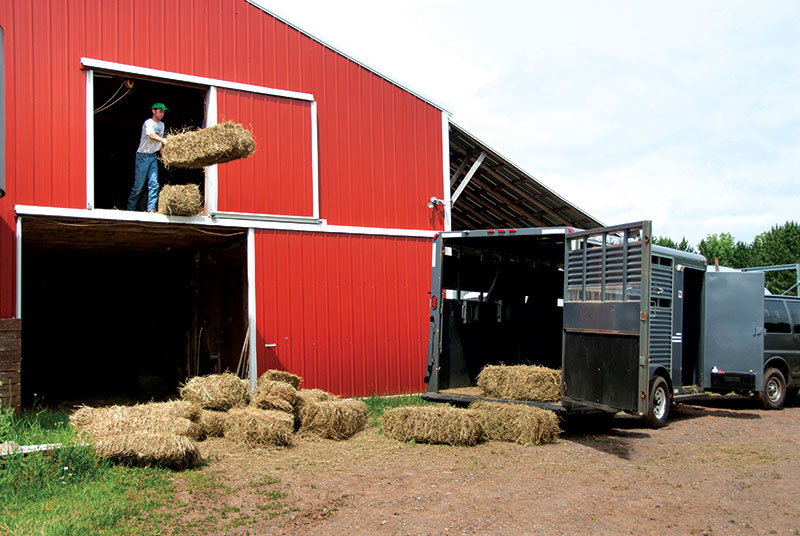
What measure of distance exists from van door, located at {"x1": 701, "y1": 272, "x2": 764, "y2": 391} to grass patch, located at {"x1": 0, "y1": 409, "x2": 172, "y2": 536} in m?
8.99

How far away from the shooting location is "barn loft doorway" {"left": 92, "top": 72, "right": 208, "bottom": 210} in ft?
40.1

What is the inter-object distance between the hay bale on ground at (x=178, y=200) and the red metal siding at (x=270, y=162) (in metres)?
0.58

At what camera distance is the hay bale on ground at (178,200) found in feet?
33.3

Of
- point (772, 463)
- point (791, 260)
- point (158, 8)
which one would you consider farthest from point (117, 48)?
point (791, 260)

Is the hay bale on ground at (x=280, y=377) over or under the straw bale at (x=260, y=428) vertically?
over

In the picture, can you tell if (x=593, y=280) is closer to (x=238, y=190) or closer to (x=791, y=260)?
(x=238, y=190)

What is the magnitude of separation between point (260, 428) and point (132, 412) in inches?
58.1

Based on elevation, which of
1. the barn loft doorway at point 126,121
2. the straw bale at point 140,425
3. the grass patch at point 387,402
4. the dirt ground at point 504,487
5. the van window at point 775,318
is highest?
the barn loft doorway at point 126,121

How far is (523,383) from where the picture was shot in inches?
362

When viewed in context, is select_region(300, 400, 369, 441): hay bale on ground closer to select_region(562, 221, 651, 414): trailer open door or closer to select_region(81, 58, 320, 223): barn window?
select_region(562, 221, 651, 414): trailer open door

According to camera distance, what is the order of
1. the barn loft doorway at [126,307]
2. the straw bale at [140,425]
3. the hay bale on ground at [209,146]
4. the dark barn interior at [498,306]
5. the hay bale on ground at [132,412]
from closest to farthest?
1. the straw bale at [140,425]
2. the hay bale on ground at [132,412]
3. the hay bale on ground at [209,146]
4. the dark barn interior at [498,306]
5. the barn loft doorway at [126,307]

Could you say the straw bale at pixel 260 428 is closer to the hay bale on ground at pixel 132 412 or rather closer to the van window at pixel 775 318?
the hay bale on ground at pixel 132 412

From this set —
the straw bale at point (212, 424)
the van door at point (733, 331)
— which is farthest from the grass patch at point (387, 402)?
the van door at point (733, 331)

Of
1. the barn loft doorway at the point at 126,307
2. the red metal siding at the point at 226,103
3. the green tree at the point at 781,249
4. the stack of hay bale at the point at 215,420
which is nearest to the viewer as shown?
the stack of hay bale at the point at 215,420
